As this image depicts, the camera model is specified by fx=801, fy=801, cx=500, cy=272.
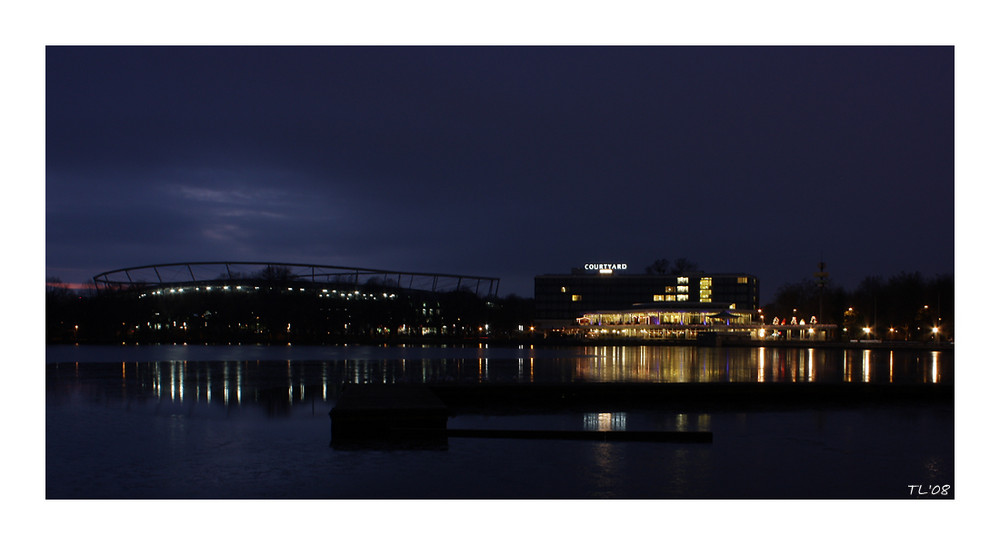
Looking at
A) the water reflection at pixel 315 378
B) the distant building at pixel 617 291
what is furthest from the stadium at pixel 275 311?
the water reflection at pixel 315 378

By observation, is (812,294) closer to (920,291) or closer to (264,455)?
(920,291)

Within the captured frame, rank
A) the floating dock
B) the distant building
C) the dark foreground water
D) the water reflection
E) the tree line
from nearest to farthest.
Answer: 1. the dark foreground water
2. the floating dock
3. the water reflection
4. the tree line
5. the distant building

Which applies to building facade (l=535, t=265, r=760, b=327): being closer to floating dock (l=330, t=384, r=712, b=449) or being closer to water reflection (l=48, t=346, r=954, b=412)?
water reflection (l=48, t=346, r=954, b=412)

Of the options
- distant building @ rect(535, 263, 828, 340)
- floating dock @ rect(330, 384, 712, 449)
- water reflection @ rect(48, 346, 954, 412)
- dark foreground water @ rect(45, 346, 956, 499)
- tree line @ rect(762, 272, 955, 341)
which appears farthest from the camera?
distant building @ rect(535, 263, 828, 340)

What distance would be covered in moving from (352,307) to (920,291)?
330ft

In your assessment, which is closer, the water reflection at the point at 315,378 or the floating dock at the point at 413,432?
the floating dock at the point at 413,432

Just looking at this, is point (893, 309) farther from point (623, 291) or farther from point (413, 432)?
point (413, 432)

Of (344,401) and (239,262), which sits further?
(239,262)

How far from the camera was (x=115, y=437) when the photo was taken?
2175cm

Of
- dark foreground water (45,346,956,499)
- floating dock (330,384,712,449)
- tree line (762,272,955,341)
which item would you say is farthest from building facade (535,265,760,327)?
floating dock (330,384,712,449)

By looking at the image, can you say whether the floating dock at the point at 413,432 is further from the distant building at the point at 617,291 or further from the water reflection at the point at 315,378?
the distant building at the point at 617,291

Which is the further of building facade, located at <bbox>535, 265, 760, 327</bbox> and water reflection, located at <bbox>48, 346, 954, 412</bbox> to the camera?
building facade, located at <bbox>535, 265, 760, 327</bbox>
